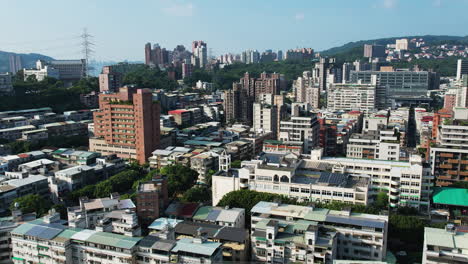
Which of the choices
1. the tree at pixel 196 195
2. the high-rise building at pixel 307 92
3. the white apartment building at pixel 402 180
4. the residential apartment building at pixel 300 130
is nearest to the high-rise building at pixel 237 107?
the high-rise building at pixel 307 92

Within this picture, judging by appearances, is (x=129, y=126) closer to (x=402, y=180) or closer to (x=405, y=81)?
(x=402, y=180)

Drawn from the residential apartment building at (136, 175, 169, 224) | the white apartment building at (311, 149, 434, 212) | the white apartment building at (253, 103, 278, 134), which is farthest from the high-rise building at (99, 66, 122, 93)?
the white apartment building at (311, 149, 434, 212)

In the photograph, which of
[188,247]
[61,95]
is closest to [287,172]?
[188,247]

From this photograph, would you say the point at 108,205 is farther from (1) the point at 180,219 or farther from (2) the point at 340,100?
(2) the point at 340,100

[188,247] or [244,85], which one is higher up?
[244,85]

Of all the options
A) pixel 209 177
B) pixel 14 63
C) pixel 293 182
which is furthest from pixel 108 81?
pixel 14 63

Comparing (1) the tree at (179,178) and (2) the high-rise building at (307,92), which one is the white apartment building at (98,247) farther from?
(2) the high-rise building at (307,92)
